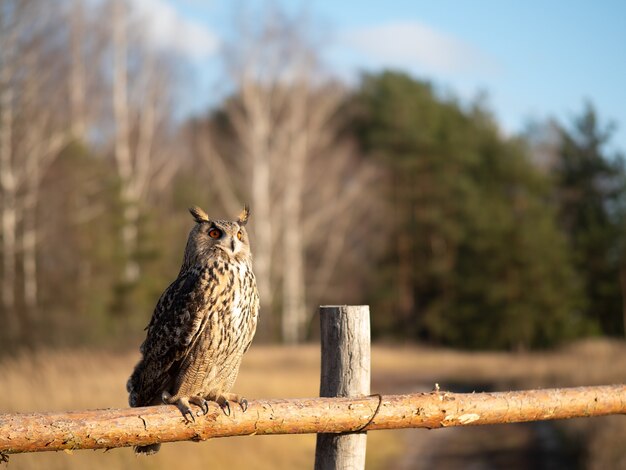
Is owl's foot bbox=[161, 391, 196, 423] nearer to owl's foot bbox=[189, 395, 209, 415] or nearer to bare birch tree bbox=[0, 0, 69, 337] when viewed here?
owl's foot bbox=[189, 395, 209, 415]

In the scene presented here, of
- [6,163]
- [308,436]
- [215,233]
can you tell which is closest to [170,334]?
[215,233]

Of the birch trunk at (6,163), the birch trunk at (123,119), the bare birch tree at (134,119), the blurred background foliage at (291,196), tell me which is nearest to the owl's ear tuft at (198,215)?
the blurred background foliage at (291,196)

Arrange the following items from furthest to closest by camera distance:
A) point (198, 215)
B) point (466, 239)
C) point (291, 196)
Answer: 1. point (466, 239)
2. point (291, 196)
3. point (198, 215)

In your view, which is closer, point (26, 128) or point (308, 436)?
point (308, 436)

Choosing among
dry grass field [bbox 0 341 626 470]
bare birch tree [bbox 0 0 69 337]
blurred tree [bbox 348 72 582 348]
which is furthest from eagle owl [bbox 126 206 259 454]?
blurred tree [bbox 348 72 582 348]

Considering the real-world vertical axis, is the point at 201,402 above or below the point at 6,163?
below

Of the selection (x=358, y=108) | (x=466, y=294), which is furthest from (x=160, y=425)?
(x=358, y=108)

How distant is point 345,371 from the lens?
2.82 meters

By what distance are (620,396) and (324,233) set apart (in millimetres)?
21253

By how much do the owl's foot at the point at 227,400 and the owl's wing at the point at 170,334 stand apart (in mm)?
209

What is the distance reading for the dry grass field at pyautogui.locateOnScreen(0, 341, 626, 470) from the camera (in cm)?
675

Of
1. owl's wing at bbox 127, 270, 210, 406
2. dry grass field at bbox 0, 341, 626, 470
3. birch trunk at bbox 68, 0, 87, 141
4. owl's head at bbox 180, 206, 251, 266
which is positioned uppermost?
birch trunk at bbox 68, 0, 87, 141

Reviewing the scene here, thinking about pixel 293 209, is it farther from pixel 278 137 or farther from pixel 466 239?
pixel 466 239

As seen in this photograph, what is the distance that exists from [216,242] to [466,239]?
20087 mm
